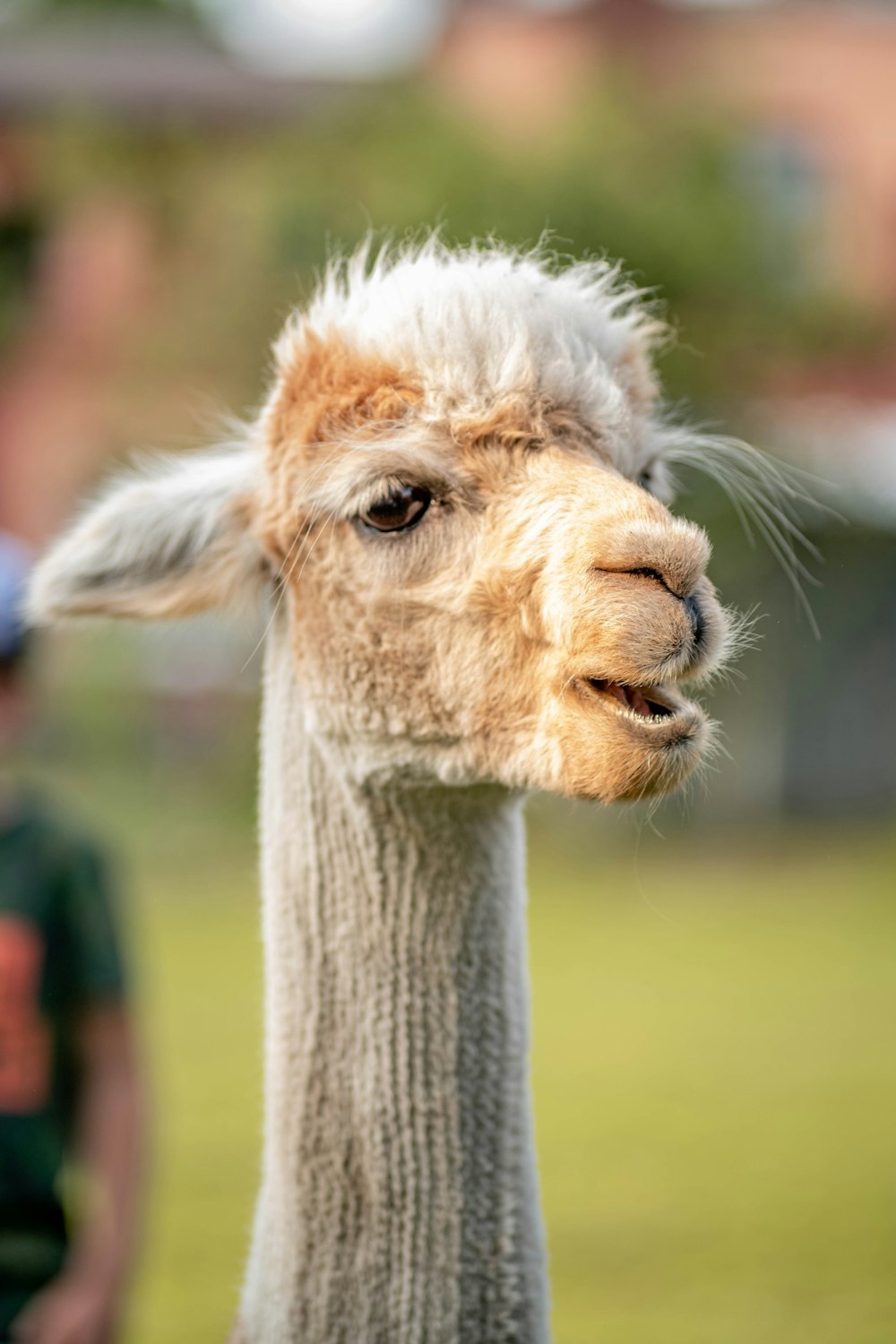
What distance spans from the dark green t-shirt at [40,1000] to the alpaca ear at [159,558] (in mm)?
650

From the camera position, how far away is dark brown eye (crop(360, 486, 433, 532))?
2.24 metres

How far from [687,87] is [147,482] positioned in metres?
17.8

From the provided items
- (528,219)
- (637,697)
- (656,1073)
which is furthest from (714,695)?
(637,697)

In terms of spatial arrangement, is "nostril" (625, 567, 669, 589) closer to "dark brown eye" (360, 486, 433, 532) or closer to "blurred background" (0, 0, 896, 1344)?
"dark brown eye" (360, 486, 433, 532)

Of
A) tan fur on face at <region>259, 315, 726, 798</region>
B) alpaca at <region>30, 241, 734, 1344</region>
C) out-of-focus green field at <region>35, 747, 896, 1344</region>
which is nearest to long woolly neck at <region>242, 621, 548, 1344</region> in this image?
alpaca at <region>30, 241, 734, 1344</region>

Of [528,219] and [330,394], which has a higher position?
[528,219]

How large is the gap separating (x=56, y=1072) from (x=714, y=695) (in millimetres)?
7978

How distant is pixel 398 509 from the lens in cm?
227

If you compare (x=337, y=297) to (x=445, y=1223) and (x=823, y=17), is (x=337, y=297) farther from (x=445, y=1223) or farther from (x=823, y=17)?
(x=823, y=17)

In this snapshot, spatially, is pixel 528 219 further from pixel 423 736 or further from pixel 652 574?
pixel 652 574

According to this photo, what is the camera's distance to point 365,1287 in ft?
7.38

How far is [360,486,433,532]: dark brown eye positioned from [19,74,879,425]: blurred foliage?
10115mm

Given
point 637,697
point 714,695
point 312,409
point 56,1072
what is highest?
point 714,695

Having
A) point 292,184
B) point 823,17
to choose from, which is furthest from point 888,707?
point 823,17
